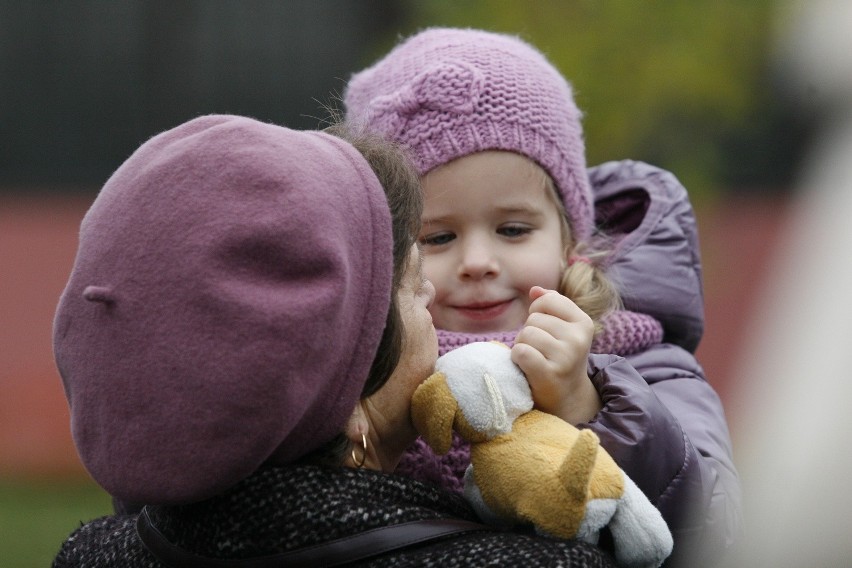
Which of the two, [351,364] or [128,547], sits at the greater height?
[351,364]

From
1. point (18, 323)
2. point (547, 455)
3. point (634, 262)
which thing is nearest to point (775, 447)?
point (634, 262)

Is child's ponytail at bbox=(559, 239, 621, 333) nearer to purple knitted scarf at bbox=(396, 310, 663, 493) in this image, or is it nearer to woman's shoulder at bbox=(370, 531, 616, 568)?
purple knitted scarf at bbox=(396, 310, 663, 493)

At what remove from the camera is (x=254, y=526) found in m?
1.90

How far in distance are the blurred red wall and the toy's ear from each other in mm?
6813

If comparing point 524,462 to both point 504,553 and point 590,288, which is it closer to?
point 504,553

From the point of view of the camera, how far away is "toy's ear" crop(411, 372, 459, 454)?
202cm

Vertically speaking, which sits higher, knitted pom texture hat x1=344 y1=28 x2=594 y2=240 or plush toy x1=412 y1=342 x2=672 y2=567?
knitted pom texture hat x1=344 y1=28 x2=594 y2=240

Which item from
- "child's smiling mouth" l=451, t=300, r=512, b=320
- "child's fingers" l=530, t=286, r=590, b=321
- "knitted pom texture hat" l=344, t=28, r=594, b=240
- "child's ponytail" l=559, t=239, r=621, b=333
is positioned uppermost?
"knitted pom texture hat" l=344, t=28, r=594, b=240

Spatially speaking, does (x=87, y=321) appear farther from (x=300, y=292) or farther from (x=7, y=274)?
(x=7, y=274)

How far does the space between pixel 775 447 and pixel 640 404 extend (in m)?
0.61

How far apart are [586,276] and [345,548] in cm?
121

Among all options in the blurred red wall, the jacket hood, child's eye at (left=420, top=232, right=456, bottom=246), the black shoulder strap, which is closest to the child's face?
child's eye at (left=420, top=232, right=456, bottom=246)

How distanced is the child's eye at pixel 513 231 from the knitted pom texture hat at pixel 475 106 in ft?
0.63

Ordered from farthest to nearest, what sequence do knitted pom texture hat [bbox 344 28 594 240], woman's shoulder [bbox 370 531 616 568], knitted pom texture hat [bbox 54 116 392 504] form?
knitted pom texture hat [bbox 344 28 594 240], woman's shoulder [bbox 370 531 616 568], knitted pom texture hat [bbox 54 116 392 504]
